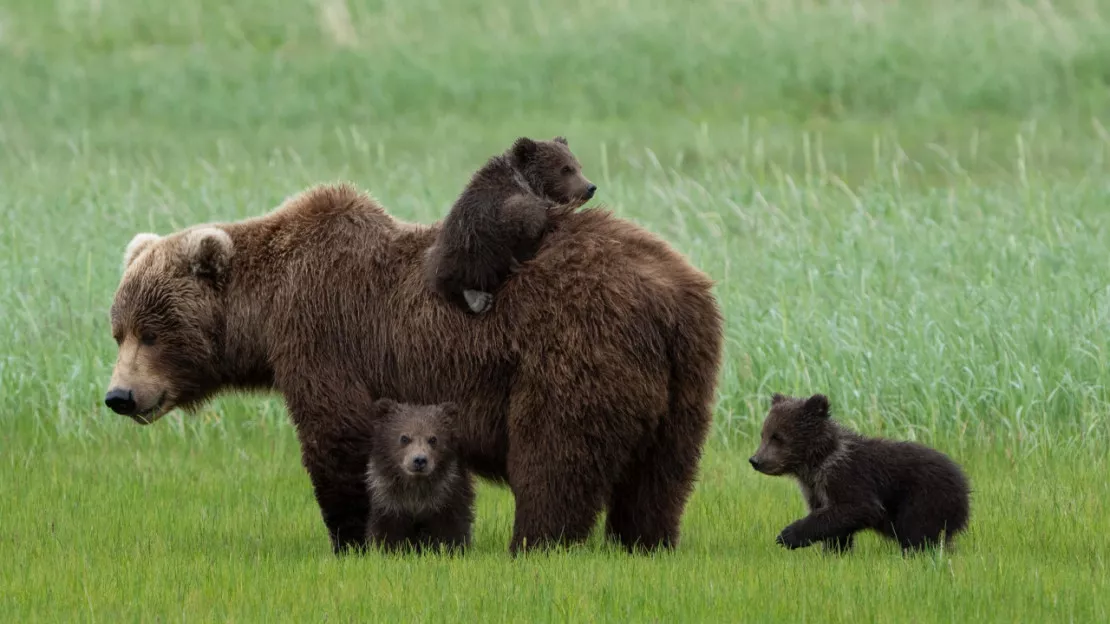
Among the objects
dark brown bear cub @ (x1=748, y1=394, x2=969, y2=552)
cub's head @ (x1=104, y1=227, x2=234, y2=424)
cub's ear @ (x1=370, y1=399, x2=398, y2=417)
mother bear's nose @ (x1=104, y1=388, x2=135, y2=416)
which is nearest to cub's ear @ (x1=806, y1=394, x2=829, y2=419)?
dark brown bear cub @ (x1=748, y1=394, x2=969, y2=552)

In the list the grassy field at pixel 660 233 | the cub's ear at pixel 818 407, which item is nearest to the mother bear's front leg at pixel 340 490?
the grassy field at pixel 660 233

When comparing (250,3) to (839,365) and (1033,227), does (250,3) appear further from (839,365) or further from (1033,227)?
(839,365)

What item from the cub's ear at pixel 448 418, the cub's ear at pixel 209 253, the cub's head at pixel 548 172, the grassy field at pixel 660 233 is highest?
the cub's head at pixel 548 172

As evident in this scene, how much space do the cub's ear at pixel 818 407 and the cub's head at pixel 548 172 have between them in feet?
4.88

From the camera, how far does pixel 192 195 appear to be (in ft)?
53.9

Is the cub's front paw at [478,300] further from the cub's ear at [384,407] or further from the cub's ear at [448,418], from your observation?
the cub's ear at [384,407]

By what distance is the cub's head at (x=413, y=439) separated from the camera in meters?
6.97

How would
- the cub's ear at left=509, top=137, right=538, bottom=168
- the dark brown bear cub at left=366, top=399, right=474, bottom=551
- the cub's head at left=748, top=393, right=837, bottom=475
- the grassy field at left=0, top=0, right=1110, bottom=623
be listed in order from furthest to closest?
the cub's ear at left=509, top=137, right=538, bottom=168 → the cub's head at left=748, top=393, right=837, bottom=475 → the dark brown bear cub at left=366, top=399, right=474, bottom=551 → the grassy field at left=0, top=0, right=1110, bottom=623

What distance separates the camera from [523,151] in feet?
25.3

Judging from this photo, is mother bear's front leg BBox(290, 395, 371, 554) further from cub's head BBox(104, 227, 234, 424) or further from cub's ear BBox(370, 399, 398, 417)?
cub's head BBox(104, 227, 234, 424)

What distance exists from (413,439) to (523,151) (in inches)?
63.9

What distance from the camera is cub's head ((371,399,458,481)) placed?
22.9 ft

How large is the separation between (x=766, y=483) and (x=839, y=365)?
5.28 feet

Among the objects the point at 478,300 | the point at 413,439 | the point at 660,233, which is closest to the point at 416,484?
the point at 413,439
